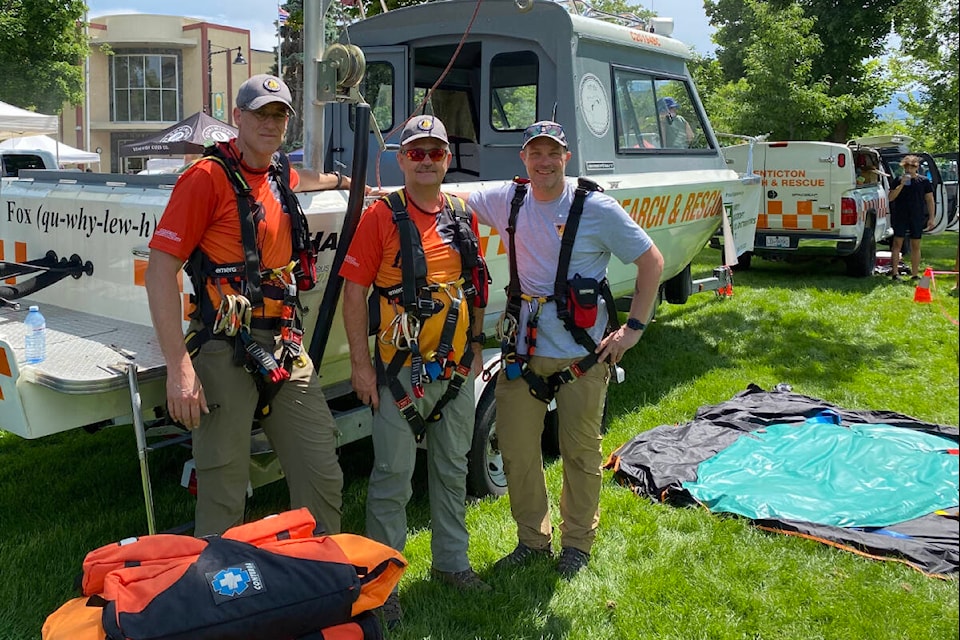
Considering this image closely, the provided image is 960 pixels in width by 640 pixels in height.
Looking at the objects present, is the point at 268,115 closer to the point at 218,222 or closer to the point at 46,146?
the point at 218,222

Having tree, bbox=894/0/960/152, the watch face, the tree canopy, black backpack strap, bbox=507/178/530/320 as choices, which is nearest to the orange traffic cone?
tree, bbox=894/0/960/152

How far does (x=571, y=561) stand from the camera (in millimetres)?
3902

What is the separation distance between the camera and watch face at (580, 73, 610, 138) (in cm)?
541

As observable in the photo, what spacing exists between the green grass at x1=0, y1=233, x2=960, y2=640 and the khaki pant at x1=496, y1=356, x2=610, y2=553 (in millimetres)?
214

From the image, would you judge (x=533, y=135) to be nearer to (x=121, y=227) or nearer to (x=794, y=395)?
(x=121, y=227)

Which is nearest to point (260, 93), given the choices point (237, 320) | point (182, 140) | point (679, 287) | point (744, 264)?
point (237, 320)

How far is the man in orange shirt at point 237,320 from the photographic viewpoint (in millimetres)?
2979

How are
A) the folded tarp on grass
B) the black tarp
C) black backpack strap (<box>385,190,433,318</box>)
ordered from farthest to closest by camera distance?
the black tarp < the folded tarp on grass < black backpack strap (<box>385,190,433,318</box>)

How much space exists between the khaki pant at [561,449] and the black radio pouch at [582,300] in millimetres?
212

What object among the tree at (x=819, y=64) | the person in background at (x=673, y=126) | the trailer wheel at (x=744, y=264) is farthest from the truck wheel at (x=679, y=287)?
the tree at (x=819, y=64)

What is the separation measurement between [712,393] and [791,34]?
13.7 metres

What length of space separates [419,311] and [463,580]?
1205 millimetres

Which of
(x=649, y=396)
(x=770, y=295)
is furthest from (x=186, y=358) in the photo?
(x=770, y=295)

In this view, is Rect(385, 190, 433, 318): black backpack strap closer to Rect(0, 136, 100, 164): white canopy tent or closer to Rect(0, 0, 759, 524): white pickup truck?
Rect(0, 0, 759, 524): white pickup truck
